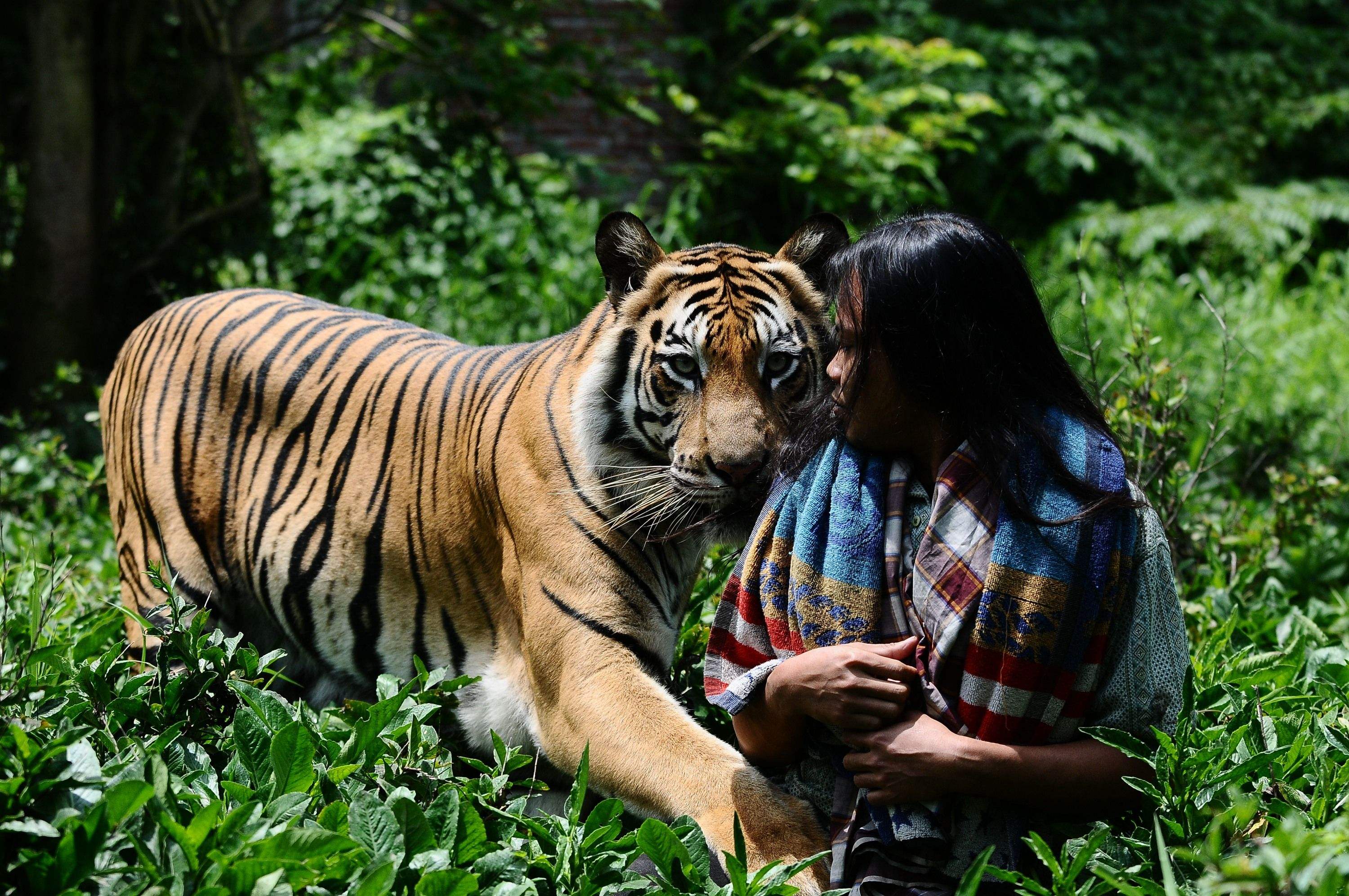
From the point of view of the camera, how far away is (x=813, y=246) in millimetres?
2578

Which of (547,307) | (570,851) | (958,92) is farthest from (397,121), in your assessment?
(570,851)

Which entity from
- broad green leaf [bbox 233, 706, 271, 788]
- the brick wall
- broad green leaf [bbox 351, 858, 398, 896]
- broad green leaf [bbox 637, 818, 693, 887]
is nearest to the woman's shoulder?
broad green leaf [bbox 637, 818, 693, 887]

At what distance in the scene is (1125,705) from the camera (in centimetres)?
184

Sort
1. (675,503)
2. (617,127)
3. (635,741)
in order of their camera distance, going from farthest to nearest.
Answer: (617,127) < (675,503) < (635,741)

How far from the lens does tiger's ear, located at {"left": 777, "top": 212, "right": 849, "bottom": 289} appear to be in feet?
8.41

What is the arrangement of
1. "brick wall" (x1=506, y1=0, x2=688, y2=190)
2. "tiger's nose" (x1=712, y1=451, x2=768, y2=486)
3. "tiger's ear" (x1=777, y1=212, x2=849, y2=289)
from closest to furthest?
"tiger's nose" (x1=712, y1=451, x2=768, y2=486) → "tiger's ear" (x1=777, y1=212, x2=849, y2=289) → "brick wall" (x1=506, y1=0, x2=688, y2=190)

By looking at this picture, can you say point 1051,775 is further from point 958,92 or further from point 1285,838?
point 958,92

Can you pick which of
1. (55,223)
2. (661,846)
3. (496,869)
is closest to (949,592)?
(661,846)

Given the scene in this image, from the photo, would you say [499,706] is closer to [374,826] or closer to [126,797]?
[374,826]

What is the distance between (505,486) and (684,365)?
53cm

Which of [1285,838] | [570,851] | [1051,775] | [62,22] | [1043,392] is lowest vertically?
[570,851]

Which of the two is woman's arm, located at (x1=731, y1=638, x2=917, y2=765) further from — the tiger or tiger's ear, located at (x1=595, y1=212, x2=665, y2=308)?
tiger's ear, located at (x1=595, y1=212, x2=665, y2=308)

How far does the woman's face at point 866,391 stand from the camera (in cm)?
190

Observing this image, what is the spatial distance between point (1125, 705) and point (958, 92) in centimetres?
724
